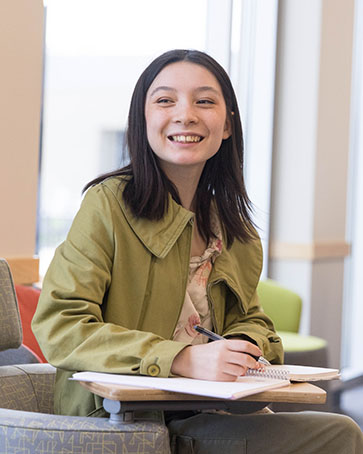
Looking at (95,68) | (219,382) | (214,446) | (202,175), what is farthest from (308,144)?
(219,382)

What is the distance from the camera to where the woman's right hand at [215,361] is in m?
1.48

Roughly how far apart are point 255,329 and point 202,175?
45 centimetres

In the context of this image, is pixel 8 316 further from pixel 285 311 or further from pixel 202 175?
pixel 285 311

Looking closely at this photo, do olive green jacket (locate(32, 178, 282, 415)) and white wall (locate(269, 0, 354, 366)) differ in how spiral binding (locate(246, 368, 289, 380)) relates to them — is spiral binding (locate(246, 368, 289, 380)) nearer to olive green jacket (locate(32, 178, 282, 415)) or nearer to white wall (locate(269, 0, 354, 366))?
olive green jacket (locate(32, 178, 282, 415))

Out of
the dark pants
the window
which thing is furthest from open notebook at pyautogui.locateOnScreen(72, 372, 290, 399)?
the window

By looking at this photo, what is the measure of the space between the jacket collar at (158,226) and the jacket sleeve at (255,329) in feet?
0.90

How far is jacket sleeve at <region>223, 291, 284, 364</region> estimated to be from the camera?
1788 mm

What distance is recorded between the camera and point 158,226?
175 cm

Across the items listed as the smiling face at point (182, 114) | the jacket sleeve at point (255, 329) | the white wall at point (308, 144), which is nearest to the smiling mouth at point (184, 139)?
the smiling face at point (182, 114)

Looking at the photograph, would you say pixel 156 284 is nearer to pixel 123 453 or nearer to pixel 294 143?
pixel 123 453

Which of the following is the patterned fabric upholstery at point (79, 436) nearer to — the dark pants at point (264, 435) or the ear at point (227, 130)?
the dark pants at point (264, 435)

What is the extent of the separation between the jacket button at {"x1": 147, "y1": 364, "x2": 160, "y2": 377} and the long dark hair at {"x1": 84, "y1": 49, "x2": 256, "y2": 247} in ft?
1.32

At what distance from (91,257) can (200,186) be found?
1.59 ft

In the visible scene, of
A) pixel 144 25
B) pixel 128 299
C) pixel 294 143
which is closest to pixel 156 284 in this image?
pixel 128 299
